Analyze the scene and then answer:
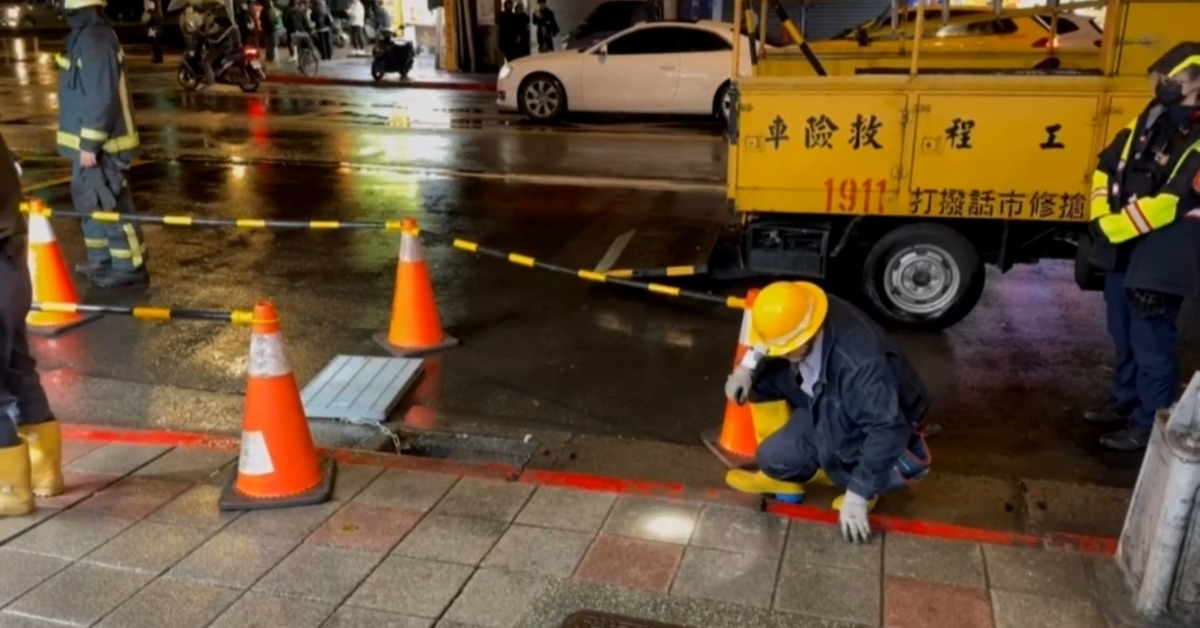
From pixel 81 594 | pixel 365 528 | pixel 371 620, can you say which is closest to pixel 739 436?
pixel 365 528

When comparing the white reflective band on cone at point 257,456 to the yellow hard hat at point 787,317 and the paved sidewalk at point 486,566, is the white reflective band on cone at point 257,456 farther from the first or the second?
the yellow hard hat at point 787,317

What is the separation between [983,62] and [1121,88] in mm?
2002

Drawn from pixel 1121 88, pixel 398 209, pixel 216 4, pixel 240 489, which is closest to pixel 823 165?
pixel 1121 88

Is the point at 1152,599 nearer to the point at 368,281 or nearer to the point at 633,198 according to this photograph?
the point at 368,281

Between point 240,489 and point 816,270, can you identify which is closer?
point 240,489

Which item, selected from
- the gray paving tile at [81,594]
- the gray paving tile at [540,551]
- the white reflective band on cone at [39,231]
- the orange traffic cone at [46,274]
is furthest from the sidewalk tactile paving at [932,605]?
the white reflective band on cone at [39,231]

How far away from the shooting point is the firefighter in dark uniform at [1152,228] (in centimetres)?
435

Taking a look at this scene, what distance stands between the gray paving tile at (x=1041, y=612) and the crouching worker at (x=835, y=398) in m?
0.54

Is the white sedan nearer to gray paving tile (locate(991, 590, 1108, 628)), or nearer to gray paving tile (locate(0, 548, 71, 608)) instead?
gray paving tile (locate(991, 590, 1108, 628))

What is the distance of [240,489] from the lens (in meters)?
4.04

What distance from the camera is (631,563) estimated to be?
358 cm

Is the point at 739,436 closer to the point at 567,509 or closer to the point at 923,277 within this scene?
the point at 567,509

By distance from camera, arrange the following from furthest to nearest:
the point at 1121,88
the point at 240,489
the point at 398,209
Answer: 1. the point at 398,209
2. the point at 1121,88
3. the point at 240,489

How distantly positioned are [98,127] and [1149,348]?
21.7 feet
